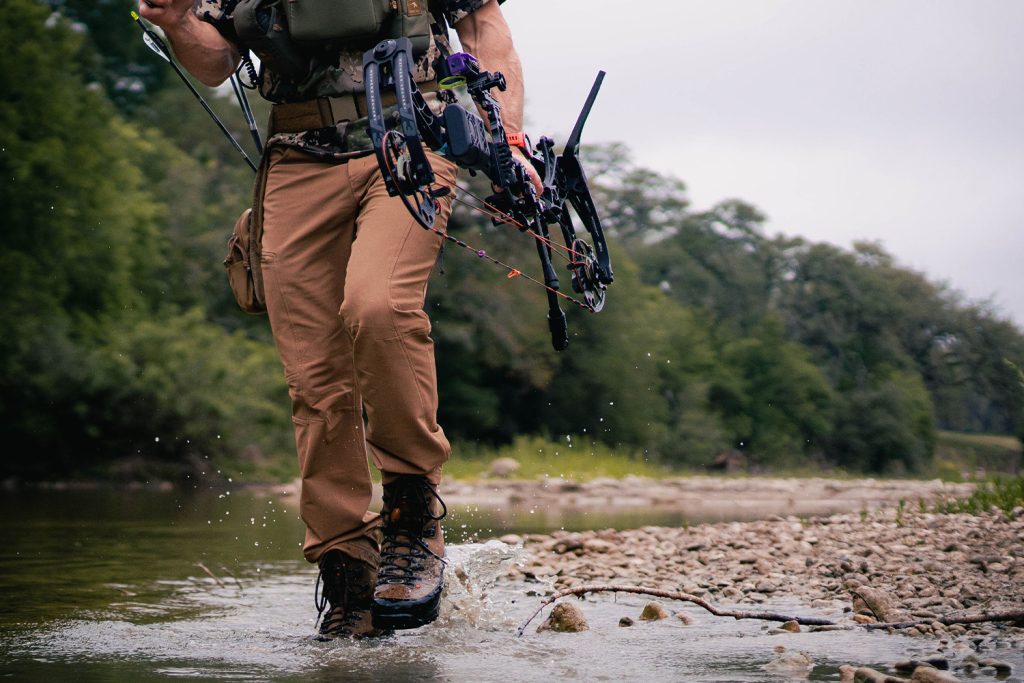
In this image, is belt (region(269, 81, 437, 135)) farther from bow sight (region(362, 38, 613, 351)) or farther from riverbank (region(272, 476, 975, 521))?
riverbank (region(272, 476, 975, 521))

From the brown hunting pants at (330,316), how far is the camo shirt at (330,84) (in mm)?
57

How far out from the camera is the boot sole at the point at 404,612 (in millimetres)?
4020

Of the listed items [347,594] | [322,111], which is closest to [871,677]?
[347,594]

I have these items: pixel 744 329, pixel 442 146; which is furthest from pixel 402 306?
pixel 744 329

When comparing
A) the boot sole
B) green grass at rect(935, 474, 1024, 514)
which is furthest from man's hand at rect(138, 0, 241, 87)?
green grass at rect(935, 474, 1024, 514)

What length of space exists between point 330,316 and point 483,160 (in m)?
0.77

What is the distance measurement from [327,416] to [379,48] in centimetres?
123

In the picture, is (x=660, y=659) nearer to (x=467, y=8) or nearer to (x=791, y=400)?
(x=467, y=8)

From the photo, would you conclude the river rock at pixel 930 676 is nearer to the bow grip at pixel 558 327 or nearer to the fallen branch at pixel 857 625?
the fallen branch at pixel 857 625

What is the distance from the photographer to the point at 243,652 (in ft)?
13.5

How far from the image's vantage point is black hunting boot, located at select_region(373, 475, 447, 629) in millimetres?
4035

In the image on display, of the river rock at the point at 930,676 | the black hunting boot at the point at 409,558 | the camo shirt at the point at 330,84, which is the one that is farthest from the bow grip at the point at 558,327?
the river rock at the point at 930,676

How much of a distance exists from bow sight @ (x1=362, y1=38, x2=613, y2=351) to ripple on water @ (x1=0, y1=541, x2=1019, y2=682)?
3.38 feet

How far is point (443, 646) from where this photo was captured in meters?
4.20
